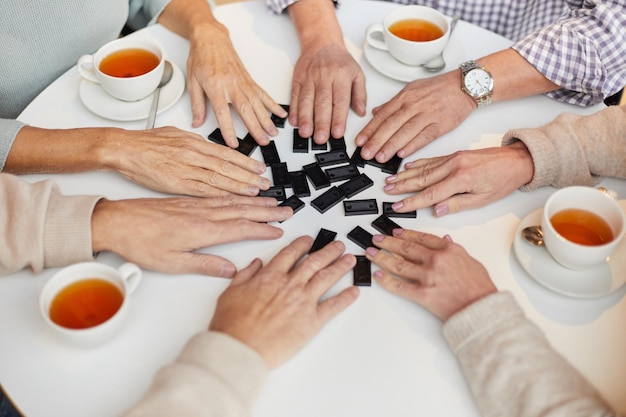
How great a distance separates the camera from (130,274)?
98 centimetres

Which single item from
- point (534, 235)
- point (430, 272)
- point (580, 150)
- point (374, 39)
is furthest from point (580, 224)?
point (374, 39)

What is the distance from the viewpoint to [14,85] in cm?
139

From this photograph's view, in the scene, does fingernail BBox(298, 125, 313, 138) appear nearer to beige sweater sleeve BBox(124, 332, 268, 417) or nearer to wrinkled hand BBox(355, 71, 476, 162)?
wrinkled hand BBox(355, 71, 476, 162)

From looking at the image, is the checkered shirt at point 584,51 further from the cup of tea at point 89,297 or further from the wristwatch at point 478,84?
the cup of tea at point 89,297

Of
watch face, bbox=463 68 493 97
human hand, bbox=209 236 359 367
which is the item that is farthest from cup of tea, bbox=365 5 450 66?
human hand, bbox=209 236 359 367

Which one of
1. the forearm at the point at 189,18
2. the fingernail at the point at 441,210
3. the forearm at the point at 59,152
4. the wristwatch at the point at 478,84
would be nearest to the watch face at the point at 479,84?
the wristwatch at the point at 478,84

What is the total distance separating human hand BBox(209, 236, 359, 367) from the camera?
0.94m

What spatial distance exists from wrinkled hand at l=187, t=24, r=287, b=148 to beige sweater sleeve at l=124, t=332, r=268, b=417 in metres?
0.51

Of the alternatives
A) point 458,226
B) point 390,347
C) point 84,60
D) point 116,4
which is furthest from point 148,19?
point 390,347

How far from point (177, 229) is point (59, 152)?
317 millimetres

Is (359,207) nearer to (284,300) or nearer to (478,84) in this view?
(284,300)

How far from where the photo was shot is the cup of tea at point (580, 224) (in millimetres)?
996

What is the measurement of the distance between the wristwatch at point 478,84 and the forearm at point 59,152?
76 cm

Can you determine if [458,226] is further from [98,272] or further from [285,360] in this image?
[98,272]
